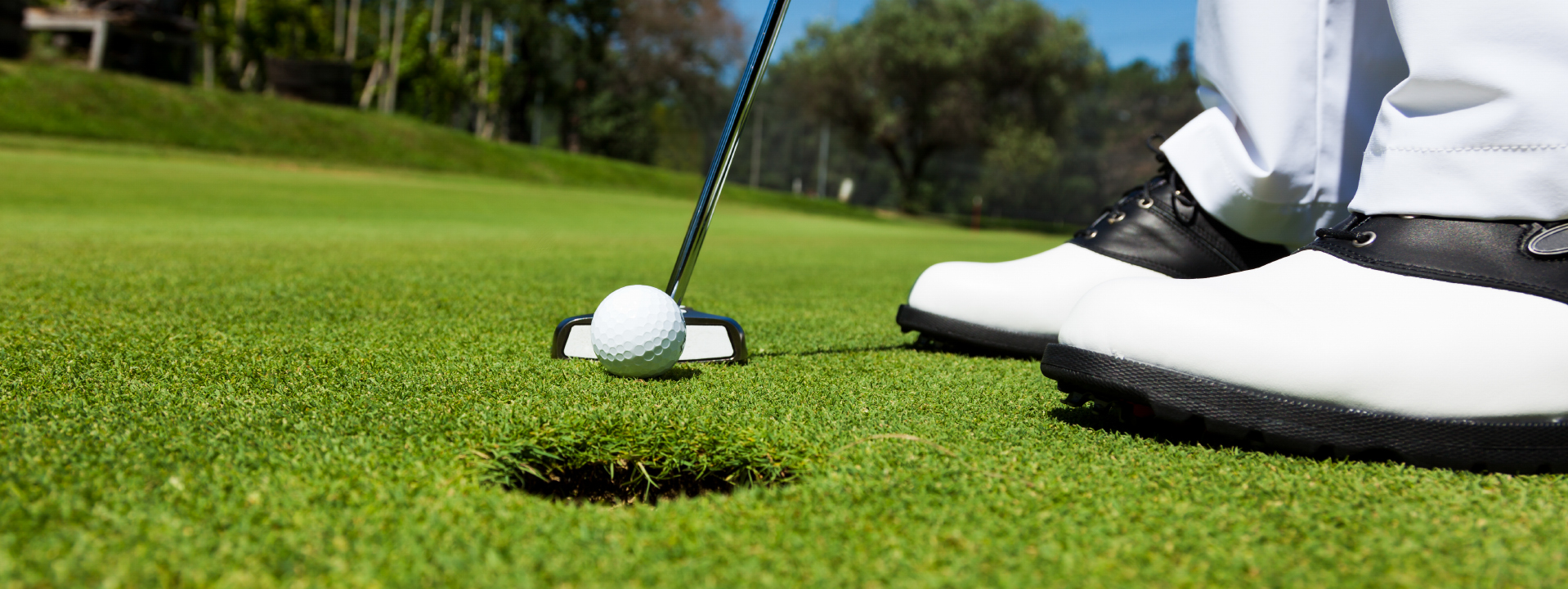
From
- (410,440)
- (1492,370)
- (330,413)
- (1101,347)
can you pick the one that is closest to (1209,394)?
(1101,347)

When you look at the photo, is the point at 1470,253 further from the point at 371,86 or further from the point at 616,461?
the point at 371,86

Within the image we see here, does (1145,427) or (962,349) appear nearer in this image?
(1145,427)

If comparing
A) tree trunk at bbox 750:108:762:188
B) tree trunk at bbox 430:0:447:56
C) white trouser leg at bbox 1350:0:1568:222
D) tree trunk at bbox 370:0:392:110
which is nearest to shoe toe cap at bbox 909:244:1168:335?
white trouser leg at bbox 1350:0:1568:222

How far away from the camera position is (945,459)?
3.11 ft

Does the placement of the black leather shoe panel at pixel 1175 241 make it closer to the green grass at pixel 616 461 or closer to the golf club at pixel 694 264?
the green grass at pixel 616 461

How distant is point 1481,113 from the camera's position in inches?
42.4

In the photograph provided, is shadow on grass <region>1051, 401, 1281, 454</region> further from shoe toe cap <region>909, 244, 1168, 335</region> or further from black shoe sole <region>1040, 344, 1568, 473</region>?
shoe toe cap <region>909, 244, 1168, 335</region>

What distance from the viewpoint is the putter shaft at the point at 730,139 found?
1.55 metres

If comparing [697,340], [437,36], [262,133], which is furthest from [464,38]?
[697,340]

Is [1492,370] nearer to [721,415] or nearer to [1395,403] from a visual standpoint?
[1395,403]

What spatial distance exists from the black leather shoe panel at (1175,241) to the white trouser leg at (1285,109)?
0.04m

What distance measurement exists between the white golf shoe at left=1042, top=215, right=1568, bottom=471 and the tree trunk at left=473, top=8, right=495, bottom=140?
99.4 feet

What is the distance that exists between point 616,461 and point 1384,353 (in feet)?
3.06

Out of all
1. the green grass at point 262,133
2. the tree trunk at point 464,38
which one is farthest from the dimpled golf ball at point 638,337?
the tree trunk at point 464,38
